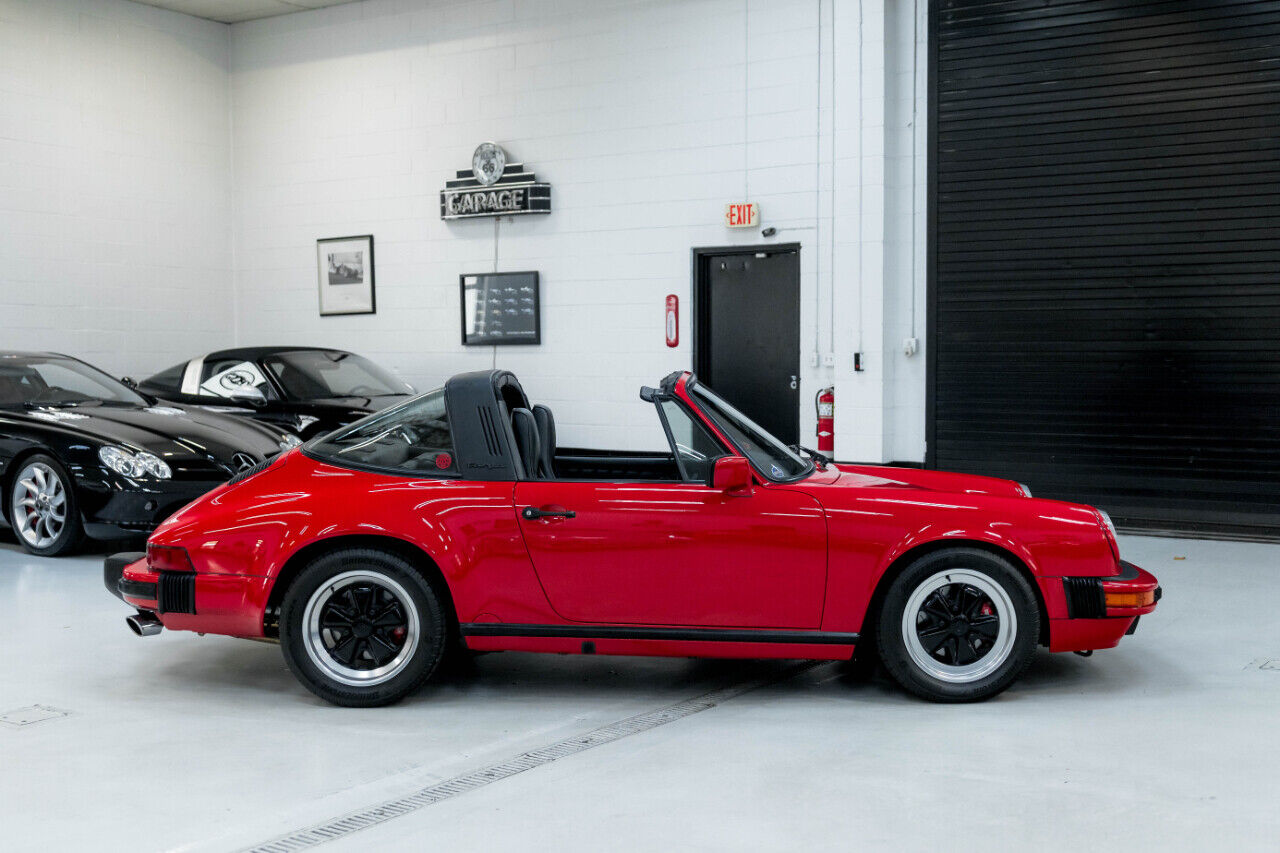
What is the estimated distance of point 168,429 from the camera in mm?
7441

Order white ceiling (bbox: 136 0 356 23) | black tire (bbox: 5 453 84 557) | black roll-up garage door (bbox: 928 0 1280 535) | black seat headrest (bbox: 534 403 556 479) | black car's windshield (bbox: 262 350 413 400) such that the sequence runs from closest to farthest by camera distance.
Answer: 1. black seat headrest (bbox: 534 403 556 479)
2. black tire (bbox: 5 453 84 557)
3. black roll-up garage door (bbox: 928 0 1280 535)
4. black car's windshield (bbox: 262 350 413 400)
5. white ceiling (bbox: 136 0 356 23)

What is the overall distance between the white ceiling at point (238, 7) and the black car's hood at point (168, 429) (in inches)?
259

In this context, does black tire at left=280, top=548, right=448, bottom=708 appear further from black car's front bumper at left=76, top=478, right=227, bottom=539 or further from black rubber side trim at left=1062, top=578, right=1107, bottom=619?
black car's front bumper at left=76, top=478, right=227, bottom=539

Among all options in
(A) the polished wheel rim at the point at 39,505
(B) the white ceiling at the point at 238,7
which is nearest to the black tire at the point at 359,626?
(A) the polished wheel rim at the point at 39,505

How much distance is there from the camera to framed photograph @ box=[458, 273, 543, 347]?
473 inches

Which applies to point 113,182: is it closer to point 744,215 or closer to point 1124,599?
point 744,215

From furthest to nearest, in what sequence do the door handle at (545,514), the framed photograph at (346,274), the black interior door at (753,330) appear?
1. the framed photograph at (346,274)
2. the black interior door at (753,330)
3. the door handle at (545,514)

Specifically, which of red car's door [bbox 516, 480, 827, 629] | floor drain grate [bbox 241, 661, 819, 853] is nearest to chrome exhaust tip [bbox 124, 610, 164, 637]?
red car's door [bbox 516, 480, 827, 629]

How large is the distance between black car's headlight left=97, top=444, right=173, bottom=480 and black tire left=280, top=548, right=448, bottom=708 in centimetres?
328

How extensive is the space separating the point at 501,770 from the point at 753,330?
306 inches

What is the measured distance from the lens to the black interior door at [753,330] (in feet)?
35.0

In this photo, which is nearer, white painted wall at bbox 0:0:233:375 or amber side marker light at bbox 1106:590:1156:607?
amber side marker light at bbox 1106:590:1156:607

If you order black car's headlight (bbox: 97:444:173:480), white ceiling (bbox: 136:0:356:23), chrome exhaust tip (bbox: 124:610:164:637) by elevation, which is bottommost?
chrome exhaust tip (bbox: 124:610:164:637)

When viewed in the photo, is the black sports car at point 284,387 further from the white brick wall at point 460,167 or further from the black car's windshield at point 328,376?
the white brick wall at point 460,167
